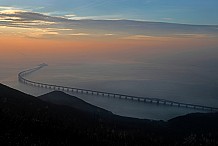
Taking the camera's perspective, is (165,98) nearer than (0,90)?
No

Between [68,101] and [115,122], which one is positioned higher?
[115,122]

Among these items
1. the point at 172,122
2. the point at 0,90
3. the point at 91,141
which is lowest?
the point at 172,122

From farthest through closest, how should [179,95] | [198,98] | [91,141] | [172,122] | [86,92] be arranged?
[86,92] → [179,95] → [198,98] → [172,122] → [91,141]

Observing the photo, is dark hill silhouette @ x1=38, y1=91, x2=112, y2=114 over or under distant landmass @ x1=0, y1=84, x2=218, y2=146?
under

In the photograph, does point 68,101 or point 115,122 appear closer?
point 115,122

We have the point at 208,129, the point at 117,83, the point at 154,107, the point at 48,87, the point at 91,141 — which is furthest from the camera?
the point at 117,83

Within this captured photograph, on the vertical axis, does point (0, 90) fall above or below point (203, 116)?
above

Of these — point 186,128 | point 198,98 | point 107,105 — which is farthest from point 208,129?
point 198,98

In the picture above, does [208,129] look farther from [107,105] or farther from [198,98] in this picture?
[198,98]

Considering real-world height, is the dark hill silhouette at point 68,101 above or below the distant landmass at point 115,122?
below

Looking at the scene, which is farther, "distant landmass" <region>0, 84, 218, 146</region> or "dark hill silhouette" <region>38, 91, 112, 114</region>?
"dark hill silhouette" <region>38, 91, 112, 114</region>

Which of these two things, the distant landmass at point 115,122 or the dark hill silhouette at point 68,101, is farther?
the dark hill silhouette at point 68,101
